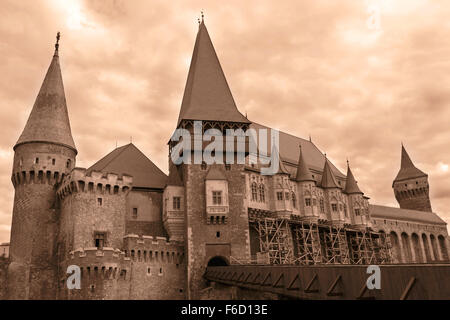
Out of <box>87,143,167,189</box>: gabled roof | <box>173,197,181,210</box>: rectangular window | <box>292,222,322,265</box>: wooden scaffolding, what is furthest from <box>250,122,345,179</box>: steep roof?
<box>173,197,181,210</box>: rectangular window

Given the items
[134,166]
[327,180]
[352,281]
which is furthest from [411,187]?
[352,281]

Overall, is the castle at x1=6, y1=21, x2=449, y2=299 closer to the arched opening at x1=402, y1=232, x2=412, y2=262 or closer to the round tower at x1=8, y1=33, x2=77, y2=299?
the round tower at x1=8, y1=33, x2=77, y2=299

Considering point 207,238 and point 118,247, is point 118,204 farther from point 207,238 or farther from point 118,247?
point 207,238

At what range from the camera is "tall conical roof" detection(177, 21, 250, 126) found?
43.7 metres


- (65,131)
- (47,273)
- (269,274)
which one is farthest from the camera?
(65,131)

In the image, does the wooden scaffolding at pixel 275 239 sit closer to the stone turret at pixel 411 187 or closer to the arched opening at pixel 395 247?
the arched opening at pixel 395 247

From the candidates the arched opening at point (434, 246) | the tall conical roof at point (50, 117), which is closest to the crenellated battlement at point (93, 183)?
the tall conical roof at point (50, 117)

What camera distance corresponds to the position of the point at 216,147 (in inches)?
1658

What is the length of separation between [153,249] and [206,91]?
19.0 m

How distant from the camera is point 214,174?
40.6 m

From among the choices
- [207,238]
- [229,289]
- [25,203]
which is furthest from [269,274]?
[25,203]

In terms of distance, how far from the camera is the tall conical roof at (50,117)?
4025cm

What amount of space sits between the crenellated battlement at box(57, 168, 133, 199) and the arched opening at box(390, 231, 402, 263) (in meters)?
53.4
